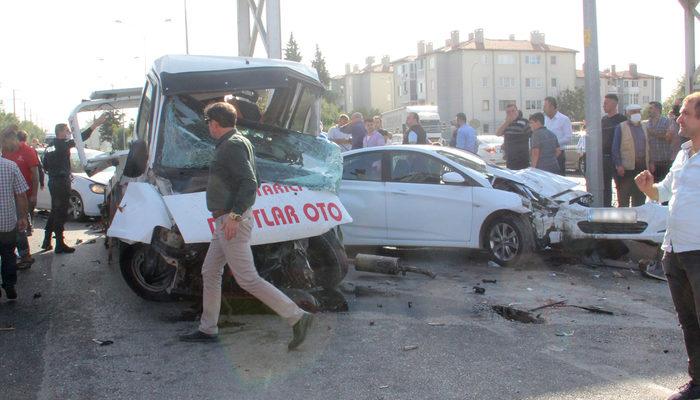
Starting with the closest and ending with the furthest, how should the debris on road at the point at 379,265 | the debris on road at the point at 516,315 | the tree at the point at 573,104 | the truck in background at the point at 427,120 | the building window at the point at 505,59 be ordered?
the debris on road at the point at 516,315 < the debris on road at the point at 379,265 < the truck in background at the point at 427,120 < the tree at the point at 573,104 < the building window at the point at 505,59

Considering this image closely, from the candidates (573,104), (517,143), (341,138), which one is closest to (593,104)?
(517,143)

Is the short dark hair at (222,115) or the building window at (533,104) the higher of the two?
the building window at (533,104)

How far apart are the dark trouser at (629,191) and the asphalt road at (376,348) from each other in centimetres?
274

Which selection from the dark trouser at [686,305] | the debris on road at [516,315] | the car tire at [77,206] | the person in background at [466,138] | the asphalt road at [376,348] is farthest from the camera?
the car tire at [77,206]

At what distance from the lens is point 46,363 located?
200 inches

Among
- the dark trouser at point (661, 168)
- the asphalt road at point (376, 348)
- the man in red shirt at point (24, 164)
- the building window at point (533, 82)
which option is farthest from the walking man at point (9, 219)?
the building window at point (533, 82)

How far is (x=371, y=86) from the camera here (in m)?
119

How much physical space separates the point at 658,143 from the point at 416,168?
375 centimetres

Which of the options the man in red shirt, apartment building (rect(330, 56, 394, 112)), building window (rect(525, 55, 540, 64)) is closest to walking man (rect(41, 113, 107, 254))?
the man in red shirt

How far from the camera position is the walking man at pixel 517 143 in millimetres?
10602

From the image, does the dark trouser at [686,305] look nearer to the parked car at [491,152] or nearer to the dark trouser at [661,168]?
the dark trouser at [661,168]

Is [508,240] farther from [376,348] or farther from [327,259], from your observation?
[376,348]

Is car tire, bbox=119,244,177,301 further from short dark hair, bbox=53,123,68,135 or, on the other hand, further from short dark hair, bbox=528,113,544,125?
short dark hair, bbox=528,113,544,125

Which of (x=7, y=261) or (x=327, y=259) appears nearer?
(x=327, y=259)
